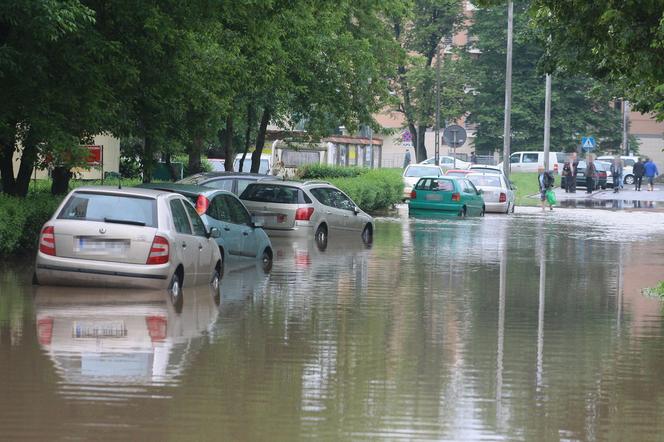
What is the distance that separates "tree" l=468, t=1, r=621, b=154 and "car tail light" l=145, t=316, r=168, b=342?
6974 cm

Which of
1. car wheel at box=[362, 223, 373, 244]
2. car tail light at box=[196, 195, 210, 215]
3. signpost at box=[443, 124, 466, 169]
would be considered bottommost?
car wheel at box=[362, 223, 373, 244]

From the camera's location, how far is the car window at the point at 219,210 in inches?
742

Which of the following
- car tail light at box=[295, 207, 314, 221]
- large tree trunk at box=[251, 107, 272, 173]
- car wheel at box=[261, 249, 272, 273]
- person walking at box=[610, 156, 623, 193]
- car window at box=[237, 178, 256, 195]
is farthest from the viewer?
person walking at box=[610, 156, 623, 193]

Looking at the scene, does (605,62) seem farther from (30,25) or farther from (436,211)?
(436,211)

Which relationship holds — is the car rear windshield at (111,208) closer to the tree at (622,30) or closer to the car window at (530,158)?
the tree at (622,30)

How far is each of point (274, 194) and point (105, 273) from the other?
12.0m

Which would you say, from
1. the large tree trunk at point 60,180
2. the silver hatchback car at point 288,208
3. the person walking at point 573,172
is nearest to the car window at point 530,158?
the person walking at point 573,172

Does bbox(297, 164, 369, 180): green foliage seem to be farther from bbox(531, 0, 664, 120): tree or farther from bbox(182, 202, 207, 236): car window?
bbox(182, 202, 207, 236): car window

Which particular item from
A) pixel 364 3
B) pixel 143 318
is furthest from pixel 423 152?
pixel 143 318

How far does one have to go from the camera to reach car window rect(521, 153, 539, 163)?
8056 centimetres

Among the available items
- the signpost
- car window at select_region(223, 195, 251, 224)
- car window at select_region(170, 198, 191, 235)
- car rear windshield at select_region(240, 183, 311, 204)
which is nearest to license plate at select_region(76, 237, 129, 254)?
car window at select_region(170, 198, 191, 235)

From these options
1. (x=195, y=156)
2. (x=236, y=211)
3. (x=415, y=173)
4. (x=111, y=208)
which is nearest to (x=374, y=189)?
(x=195, y=156)

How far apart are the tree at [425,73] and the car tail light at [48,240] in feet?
206

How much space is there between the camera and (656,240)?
3073 cm
